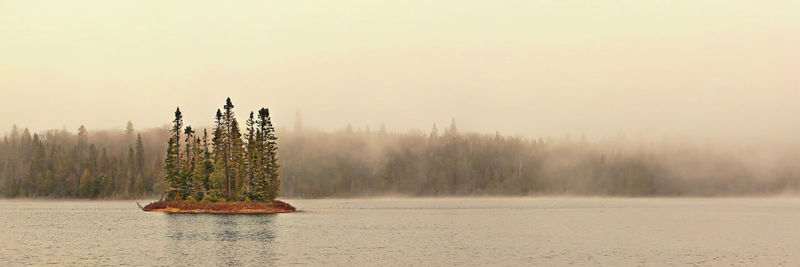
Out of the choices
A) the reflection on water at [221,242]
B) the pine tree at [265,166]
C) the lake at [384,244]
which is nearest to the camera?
the lake at [384,244]

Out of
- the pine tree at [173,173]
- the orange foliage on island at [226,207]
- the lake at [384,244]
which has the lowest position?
the lake at [384,244]

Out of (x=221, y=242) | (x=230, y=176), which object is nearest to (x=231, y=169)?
(x=230, y=176)

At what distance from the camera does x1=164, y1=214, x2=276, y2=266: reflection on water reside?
238 ft

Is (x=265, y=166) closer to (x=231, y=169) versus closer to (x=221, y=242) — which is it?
(x=231, y=169)

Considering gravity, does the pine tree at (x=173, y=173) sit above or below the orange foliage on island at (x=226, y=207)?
above

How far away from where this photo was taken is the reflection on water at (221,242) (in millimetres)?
72500

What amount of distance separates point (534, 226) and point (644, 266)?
60.4 metres

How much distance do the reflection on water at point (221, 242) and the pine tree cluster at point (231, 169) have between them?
2438 cm

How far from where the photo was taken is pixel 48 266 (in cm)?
6494

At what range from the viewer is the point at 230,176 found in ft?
527

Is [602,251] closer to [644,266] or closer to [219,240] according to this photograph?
[644,266]

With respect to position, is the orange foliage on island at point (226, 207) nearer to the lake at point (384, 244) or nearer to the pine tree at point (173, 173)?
the pine tree at point (173, 173)

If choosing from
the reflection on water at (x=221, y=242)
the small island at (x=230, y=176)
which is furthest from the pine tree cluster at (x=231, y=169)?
the reflection on water at (x=221, y=242)

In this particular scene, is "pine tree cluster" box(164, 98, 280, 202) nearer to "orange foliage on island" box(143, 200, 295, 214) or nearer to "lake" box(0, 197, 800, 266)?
"orange foliage on island" box(143, 200, 295, 214)
